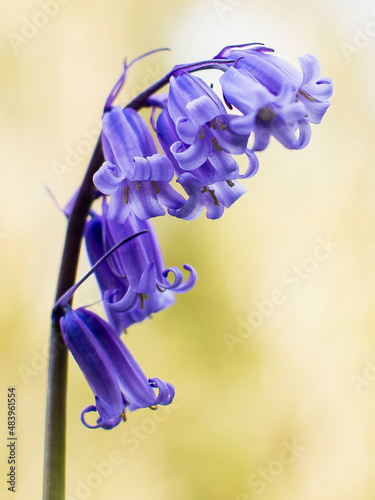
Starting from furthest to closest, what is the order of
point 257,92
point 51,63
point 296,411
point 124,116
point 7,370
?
point 296,411 → point 51,63 → point 7,370 → point 124,116 → point 257,92

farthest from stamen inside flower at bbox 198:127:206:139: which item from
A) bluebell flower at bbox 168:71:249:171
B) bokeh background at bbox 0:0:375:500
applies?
bokeh background at bbox 0:0:375:500

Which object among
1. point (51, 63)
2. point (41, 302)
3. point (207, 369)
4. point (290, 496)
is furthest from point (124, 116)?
point (290, 496)

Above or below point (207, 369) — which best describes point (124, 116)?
above

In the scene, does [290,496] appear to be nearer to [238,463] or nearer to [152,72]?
[238,463]

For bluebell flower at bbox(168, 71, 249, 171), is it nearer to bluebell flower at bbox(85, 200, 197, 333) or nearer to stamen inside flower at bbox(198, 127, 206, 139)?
stamen inside flower at bbox(198, 127, 206, 139)

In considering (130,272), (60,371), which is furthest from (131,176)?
(60,371)
